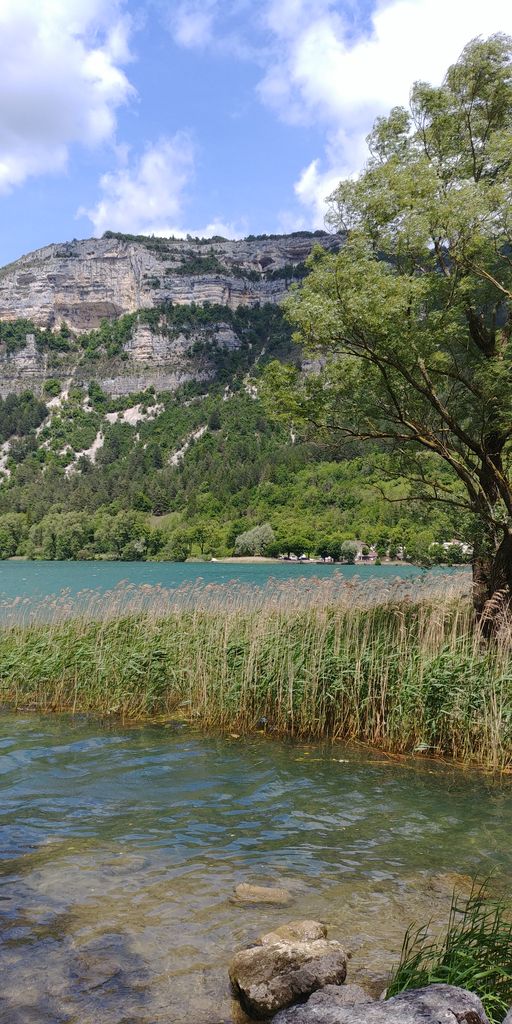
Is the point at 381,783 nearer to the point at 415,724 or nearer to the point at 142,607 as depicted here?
the point at 415,724

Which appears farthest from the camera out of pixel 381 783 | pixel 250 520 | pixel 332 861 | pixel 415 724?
pixel 250 520

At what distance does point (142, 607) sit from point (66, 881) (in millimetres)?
9252

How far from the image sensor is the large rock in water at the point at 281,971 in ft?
13.7

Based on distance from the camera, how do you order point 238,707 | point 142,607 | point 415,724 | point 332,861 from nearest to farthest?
point 332,861 < point 415,724 < point 238,707 < point 142,607

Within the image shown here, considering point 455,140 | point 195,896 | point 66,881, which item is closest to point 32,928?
point 66,881

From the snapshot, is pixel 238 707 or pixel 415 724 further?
pixel 238 707

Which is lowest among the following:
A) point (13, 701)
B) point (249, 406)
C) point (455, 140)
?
point (13, 701)

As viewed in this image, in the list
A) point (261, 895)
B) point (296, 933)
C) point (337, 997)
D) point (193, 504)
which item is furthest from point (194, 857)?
point (193, 504)

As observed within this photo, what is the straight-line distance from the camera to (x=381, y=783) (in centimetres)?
927

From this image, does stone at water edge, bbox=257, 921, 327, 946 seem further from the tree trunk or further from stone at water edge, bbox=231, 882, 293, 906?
the tree trunk

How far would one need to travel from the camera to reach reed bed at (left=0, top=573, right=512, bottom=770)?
10445mm

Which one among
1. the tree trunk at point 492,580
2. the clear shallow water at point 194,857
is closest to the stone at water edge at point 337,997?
the clear shallow water at point 194,857

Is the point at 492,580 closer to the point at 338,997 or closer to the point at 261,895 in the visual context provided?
the point at 261,895

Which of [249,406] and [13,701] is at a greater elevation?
[249,406]
